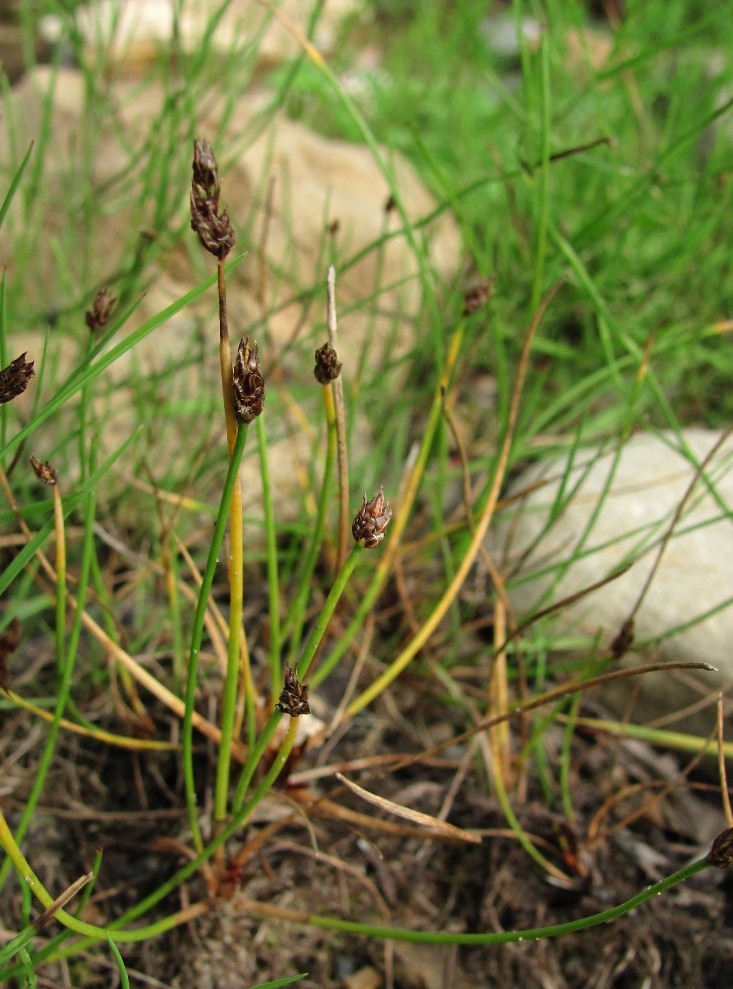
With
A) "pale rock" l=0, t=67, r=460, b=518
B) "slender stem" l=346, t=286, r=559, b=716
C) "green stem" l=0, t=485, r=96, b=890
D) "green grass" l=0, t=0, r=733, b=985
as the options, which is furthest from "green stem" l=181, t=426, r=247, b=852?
"pale rock" l=0, t=67, r=460, b=518

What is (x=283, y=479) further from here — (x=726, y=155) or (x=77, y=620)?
(x=726, y=155)

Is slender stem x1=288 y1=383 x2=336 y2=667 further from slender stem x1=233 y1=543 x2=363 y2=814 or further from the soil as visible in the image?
the soil

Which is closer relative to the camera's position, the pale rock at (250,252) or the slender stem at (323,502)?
the slender stem at (323,502)

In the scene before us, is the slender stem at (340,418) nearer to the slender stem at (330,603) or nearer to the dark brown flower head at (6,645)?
the slender stem at (330,603)

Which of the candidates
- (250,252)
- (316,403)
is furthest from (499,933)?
(250,252)

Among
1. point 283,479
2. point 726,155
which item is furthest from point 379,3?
point 283,479

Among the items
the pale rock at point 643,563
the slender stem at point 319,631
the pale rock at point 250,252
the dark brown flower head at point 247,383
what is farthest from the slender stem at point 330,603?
the pale rock at point 250,252
